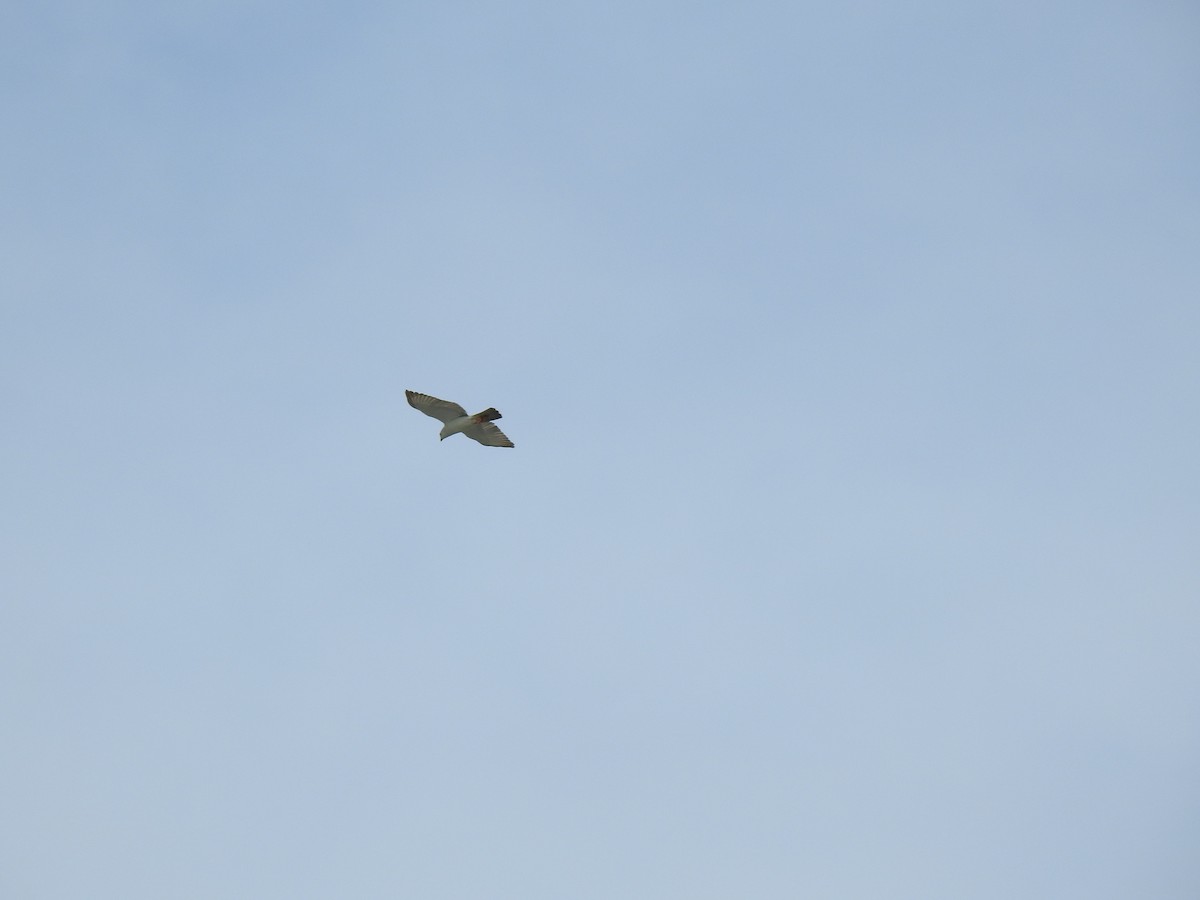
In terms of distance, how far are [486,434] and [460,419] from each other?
1475 mm

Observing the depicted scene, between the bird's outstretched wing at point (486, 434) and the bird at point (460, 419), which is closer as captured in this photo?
the bird at point (460, 419)

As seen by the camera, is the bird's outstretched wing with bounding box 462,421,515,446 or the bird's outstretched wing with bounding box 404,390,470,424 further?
the bird's outstretched wing with bounding box 462,421,515,446

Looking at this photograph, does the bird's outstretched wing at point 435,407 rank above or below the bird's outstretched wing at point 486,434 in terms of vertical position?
above

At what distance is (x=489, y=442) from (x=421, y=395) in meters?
3.77

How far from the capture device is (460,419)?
161 feet

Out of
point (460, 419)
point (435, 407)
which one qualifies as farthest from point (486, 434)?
point (435, 407)

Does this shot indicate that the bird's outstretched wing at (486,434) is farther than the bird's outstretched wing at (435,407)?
Yes

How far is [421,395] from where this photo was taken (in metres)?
48.9

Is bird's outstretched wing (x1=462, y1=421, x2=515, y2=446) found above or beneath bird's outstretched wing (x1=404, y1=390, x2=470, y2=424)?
beneath

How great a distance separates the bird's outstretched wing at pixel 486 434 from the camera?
161ft

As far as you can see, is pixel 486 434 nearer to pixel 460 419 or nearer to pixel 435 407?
pixel 460 419

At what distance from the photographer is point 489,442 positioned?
50.4 m

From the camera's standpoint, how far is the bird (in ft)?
159

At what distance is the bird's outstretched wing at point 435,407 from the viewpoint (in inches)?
1916
